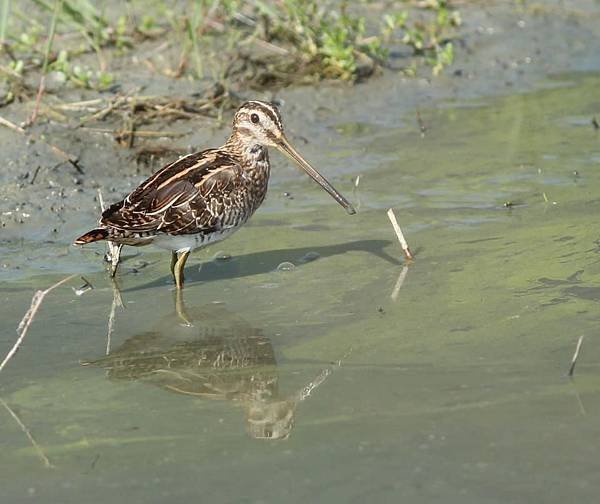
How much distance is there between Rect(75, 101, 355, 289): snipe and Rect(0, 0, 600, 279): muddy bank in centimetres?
64

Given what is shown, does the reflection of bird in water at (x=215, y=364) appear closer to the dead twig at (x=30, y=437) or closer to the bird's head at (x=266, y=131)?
the dead twig at (x=30, y=437)

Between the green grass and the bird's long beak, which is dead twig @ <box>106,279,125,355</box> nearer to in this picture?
the bird's long beak

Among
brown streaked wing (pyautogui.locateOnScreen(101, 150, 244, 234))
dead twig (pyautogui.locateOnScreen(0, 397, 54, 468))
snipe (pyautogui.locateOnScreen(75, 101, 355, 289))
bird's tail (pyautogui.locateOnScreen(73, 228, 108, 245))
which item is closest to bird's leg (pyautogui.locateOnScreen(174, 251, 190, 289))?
snipe (pyautogui.locateOnScreen(75, 101, 355, 289))

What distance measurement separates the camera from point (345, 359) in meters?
5.41

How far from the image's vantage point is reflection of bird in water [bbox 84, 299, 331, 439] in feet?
16.3

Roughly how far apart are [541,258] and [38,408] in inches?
113

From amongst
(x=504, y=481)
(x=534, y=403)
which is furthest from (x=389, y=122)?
(x=504, y=481)

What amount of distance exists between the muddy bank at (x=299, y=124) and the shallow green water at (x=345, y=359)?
467mm

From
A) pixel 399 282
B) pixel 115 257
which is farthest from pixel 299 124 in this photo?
pixel 399 282

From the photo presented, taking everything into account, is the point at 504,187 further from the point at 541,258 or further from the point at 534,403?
the point at 534,403

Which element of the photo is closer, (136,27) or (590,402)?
(590,402)

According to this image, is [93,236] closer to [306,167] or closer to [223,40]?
[306,167]

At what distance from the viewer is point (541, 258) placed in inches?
261

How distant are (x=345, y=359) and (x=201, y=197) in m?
1.52
